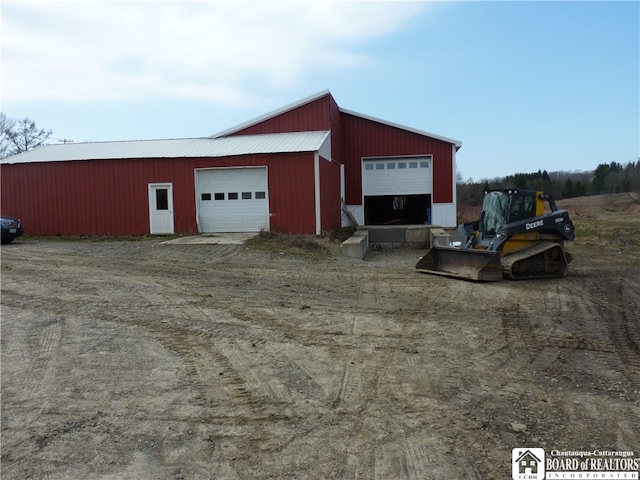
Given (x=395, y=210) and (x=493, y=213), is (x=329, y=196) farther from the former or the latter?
(x=493, y=213)

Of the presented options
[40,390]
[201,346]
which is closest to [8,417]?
[40,390]

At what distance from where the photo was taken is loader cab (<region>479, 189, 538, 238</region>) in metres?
10.8

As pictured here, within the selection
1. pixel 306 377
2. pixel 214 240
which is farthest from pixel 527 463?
pixel 214 240

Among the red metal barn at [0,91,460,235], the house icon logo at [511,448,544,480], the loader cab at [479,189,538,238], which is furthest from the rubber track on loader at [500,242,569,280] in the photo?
the red metal barn at [0,91,460,235]

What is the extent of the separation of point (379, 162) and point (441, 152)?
287 centimetres

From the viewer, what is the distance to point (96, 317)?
6.83m

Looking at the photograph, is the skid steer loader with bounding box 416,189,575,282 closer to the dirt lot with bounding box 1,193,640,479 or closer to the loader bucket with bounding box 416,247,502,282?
the loader bucket with bounding box 416,247,502,282

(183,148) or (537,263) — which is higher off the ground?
(183,148)

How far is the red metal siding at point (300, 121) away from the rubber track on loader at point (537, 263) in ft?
41.5

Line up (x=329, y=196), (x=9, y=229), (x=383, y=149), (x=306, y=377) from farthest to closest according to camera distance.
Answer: (x=383, y=149) → (x=329, y=196) → (x=9, y=229) → (x=306, y=377)

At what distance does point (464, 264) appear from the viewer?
10609 millimetres

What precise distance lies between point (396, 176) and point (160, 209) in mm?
10890

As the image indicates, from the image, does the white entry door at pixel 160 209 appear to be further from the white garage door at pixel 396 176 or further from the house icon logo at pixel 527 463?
the house icon logo at pixel 527 463

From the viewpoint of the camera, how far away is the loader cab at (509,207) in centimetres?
1083
